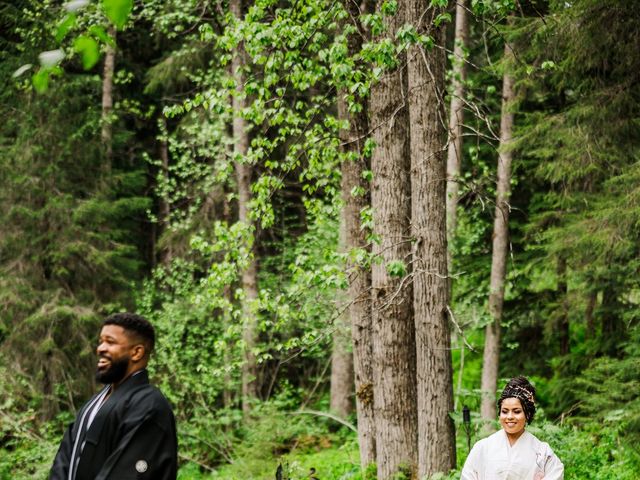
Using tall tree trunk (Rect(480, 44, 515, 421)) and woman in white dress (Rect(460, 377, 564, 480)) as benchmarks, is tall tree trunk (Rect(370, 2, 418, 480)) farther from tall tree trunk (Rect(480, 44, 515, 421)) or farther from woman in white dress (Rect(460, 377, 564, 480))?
tall tree trunk (Rect(480, 44, 515, 421))

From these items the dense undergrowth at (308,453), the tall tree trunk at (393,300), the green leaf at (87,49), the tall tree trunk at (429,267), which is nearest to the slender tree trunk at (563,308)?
the dense undergrowth at (308,453)

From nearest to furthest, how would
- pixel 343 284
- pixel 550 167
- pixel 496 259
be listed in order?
pixel 343 284, pixel 550 167, pixel 496 259

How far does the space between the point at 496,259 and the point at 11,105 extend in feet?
37.4

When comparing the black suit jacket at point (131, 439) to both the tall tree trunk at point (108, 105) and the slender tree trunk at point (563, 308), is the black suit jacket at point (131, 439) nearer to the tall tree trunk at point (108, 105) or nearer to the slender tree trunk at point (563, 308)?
the slender tree trunk at point (563, 308)

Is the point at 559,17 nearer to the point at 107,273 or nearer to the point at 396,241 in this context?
the point at 396,241

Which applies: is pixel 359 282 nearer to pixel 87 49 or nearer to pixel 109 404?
pixel 109 404

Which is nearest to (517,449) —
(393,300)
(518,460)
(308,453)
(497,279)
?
Result: (518,460)

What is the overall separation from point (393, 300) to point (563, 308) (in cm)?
593

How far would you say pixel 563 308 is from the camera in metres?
13.7

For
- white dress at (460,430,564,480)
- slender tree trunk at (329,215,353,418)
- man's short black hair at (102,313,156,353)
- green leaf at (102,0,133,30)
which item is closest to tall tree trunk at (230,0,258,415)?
slender tree trunk at (329,215,353,418)

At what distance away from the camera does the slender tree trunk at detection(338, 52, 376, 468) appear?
980 centimetres

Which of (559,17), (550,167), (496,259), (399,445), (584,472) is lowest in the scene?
(584,472)

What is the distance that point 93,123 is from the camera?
18516 millimetres

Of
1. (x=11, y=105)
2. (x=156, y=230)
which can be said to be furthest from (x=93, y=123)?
(x=156, y=230)
